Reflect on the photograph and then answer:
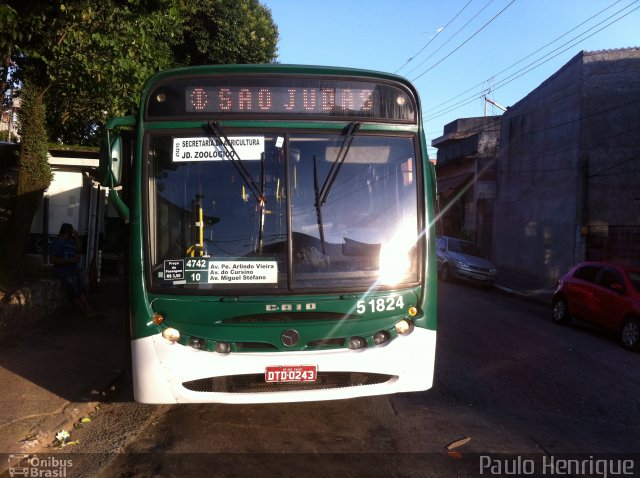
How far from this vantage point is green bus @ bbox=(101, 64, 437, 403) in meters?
4.40

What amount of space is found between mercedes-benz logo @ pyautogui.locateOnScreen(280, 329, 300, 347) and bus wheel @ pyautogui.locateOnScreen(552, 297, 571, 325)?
9.08 metres

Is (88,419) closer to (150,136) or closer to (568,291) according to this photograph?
(150,136)

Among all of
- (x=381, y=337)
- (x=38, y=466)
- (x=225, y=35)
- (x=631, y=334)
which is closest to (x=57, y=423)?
(x=38, y=466)

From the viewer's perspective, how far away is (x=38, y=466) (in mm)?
4227

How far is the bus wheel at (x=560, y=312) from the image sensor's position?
11.8 m

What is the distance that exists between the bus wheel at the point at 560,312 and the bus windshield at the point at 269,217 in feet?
27.6

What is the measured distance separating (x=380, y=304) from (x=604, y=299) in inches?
303

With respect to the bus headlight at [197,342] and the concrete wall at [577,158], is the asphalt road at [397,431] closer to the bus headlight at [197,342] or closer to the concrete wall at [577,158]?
the bus headlight at [197,342]

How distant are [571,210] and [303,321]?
17.6 m

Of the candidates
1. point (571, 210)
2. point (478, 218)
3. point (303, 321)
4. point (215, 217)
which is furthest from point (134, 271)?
point (478, 218)

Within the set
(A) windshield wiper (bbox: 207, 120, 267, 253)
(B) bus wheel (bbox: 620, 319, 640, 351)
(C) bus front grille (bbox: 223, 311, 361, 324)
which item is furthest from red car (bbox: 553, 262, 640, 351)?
(A) windshield wiper (bbox: 207, 120, 267, 253)

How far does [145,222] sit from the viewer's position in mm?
4500

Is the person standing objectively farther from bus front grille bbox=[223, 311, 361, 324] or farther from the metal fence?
the metal fence

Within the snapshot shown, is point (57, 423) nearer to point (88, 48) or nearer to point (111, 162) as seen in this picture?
point (111, 162)
